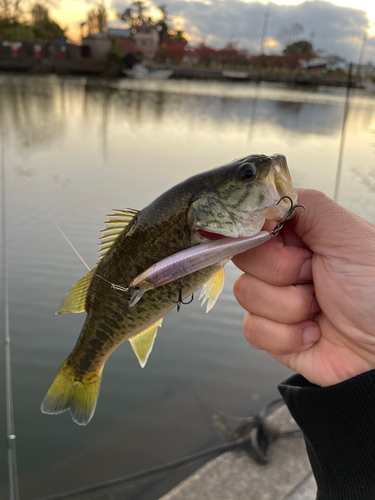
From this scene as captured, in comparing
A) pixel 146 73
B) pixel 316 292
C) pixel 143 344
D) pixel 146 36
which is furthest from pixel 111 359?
pixel 146 36

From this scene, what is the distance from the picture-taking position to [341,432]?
58.2 inches

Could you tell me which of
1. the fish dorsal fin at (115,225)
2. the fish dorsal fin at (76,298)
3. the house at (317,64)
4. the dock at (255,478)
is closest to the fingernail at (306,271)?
the fish dorsal fin at (115,225)

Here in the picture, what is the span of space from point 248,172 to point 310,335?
33.8 inches

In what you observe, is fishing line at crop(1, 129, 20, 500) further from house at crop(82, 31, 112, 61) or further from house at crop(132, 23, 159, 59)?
house at crop(132, 23, 159, 59)

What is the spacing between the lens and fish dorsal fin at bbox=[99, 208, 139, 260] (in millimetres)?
1612

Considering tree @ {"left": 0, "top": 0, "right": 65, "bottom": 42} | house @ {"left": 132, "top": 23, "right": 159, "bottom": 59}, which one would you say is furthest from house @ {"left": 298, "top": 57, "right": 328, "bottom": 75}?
house @ {"left": 132, "top": 23, "right": 159, "bottom": 59}

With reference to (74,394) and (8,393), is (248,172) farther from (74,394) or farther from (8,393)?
(8,393)

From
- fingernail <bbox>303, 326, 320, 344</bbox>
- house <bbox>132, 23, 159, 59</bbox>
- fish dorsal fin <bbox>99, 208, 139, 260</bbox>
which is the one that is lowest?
fingernail <bbox>303, 326, 320, 344</bbox>

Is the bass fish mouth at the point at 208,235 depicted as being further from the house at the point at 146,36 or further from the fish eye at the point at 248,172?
the house at the point at 146,36

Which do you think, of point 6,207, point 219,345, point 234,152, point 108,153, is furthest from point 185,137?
point 219,345

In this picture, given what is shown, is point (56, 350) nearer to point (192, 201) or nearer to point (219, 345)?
point (219, 345)

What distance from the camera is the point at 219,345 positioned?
14.6 feet

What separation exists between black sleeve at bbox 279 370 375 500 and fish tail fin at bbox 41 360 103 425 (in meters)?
1.04

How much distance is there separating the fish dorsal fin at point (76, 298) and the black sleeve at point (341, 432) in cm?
109
